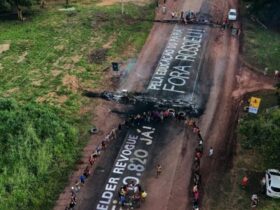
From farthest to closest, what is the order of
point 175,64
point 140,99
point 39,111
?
point 175,64, point 140,99, point 39,111

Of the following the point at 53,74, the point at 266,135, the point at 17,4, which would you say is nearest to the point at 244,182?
the point at 266,135

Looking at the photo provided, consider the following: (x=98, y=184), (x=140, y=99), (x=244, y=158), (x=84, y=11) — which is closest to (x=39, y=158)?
(x=98, y=184)

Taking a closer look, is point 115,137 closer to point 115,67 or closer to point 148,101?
point 148,101

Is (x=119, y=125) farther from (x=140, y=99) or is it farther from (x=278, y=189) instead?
(x=278, y=189)

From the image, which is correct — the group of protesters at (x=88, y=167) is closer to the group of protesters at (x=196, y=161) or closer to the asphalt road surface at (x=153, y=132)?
the asphalt road surface at (x=153, y=132)

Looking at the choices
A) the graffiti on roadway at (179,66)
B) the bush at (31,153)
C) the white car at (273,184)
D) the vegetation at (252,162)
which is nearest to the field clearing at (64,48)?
the graffiti on roadway at (179,66)

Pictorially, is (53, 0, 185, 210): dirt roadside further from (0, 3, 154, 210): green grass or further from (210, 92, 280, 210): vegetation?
(210, 92, 280, 210): vegetation
